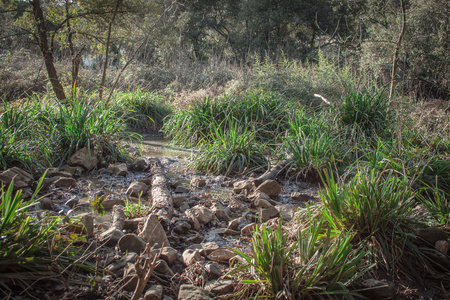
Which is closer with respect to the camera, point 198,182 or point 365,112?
point 198,182

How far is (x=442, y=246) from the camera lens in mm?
2254

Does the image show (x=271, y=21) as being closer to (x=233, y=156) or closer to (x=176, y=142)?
(x=176, y=142)

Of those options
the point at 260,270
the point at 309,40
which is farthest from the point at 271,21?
the point at 260,270

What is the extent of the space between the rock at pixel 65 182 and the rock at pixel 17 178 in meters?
0.30

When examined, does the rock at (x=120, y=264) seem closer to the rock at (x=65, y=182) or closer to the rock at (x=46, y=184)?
the rock at (x=46, y=184)

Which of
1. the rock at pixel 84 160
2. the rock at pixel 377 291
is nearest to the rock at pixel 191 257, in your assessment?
the rock at pixel 377 291

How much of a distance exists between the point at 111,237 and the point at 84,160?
2496 millimetres

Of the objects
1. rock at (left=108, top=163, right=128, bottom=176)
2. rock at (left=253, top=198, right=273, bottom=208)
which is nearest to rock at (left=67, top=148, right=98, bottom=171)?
rock at (left=108, top=163, right=128, bottom=176)

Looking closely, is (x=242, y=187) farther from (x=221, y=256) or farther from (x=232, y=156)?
(x=221, y=256)

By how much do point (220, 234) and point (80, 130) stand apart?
119 inches

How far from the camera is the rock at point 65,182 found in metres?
3.72

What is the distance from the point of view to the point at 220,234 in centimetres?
287

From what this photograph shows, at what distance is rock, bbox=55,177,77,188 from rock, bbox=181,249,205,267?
2.12m

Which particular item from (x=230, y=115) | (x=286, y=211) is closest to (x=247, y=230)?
(x=286, y=211)
